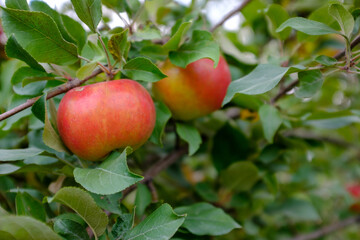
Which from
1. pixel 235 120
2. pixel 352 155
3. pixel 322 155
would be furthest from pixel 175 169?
pixel 352 155

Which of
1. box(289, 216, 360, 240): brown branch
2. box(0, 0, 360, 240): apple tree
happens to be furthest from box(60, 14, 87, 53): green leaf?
box(289, 216, 360, 240): brown branch

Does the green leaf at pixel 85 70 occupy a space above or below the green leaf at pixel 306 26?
above

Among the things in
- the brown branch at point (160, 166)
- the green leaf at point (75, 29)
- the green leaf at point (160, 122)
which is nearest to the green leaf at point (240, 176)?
the brown branch at point (160, 166)

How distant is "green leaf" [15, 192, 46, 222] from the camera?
1.82ft

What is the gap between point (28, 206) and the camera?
0.56 m

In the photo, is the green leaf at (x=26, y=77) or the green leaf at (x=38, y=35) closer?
the green leaf at (x=38, y=35)

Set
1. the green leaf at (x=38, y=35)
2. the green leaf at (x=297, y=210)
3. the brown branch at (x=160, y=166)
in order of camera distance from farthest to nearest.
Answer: the green leaf at (x=297, y=210)
the brown branch at (x=160, y=166)
the green leaf at (x=38, y=35)

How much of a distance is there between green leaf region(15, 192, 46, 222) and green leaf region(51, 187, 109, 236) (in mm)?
116

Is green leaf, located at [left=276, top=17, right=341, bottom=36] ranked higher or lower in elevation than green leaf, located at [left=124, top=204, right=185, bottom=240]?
higher

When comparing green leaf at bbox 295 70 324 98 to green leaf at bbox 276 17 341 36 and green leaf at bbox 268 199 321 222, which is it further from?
green leaf at bbox 268 199 321 222

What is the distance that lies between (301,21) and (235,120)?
0.46m

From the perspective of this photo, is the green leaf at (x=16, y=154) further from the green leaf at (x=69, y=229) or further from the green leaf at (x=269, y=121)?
the green leaf at (x=269, y=121)

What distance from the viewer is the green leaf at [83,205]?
46cm

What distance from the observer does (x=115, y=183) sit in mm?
476
